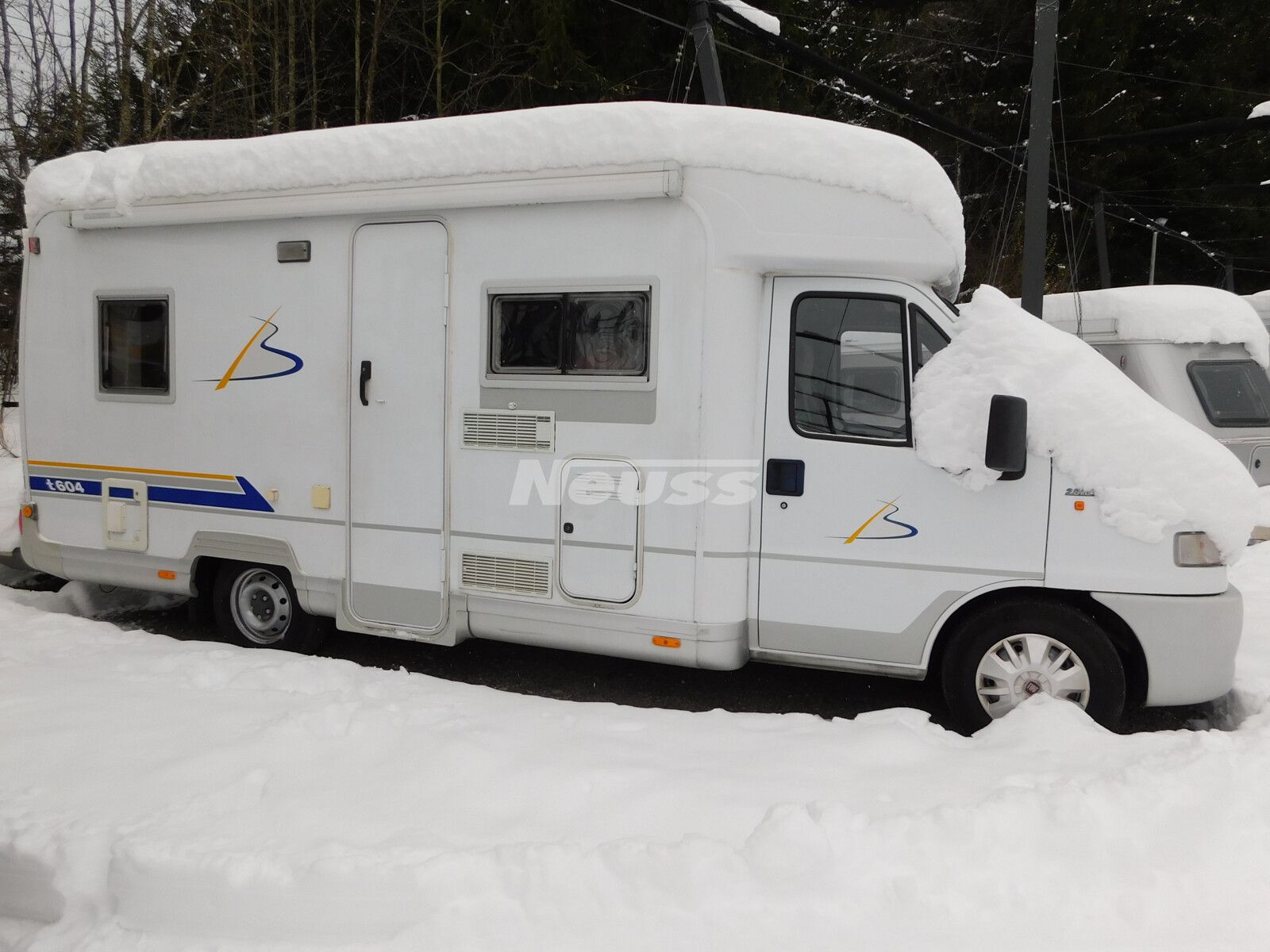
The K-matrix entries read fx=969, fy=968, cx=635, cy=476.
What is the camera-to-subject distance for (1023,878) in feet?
9.75

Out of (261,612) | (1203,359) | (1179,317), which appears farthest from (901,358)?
(1203,359)

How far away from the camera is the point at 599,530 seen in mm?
4793

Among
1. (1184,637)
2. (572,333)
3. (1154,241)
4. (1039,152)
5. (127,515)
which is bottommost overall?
(1184,637)

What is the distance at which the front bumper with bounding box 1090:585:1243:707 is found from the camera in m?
4.28

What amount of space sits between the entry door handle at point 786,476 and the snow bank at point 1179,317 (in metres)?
8.17

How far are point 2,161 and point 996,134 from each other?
20.9 meters

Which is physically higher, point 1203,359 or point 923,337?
point 1203,359

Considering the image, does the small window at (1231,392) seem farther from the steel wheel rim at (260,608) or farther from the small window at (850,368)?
the steel wheel rim at (260,608)

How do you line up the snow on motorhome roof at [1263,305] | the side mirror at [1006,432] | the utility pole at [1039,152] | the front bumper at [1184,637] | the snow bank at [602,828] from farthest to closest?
the snow on motorhome roof at [1263,305] < the utility pole at [1039,152] < the front bumper at [1184,637] < the side mirror at [1006,432] < the snow bank at [602,828]

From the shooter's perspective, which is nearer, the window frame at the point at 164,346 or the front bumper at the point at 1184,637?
the front bumper at the point at 1184,637

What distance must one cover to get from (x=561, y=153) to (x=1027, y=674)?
3.31m

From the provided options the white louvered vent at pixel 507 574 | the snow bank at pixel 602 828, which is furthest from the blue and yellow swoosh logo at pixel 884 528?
the white louvered vent at pixel 507 574

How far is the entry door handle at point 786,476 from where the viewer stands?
4.59 m

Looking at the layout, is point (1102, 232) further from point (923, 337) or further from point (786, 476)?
point (786, 476)
